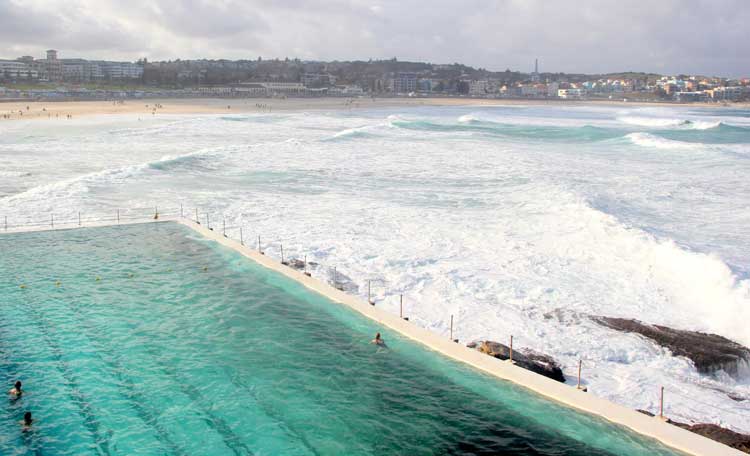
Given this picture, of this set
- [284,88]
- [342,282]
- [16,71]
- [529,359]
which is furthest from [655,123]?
[16,71]

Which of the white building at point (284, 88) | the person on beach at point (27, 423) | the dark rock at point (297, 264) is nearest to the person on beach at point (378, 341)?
the dark rock at point (297, 264)

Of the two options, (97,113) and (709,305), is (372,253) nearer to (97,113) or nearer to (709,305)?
(709,305)

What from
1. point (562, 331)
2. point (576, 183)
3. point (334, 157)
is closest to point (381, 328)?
point (562, 331)

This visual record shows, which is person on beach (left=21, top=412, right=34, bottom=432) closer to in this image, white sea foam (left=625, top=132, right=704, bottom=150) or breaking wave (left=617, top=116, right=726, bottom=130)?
white sea foam (left=625, top=132, right=704, bottom=150)

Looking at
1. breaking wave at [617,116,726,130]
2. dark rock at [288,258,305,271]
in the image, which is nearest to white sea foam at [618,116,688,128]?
breaking wave at [617,116,726,130]

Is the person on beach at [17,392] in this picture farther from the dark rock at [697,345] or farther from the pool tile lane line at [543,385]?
the dark rock at [697,345]

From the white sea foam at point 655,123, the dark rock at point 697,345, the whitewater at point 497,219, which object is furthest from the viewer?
the white sea foam at point 655,123
